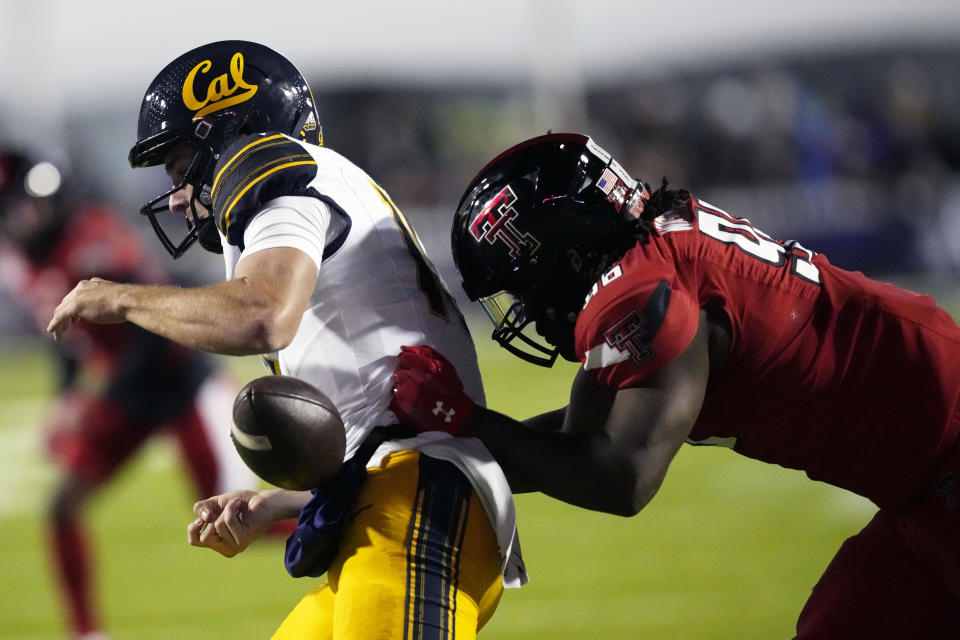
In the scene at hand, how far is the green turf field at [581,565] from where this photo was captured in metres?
5.08

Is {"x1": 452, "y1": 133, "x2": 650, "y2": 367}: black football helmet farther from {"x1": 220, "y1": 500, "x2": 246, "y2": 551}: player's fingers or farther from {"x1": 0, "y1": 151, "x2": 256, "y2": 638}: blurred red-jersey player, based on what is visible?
{"x1": 0, "y1": 151, "x2": 256, "y2": 638}: blurred red-jersey player

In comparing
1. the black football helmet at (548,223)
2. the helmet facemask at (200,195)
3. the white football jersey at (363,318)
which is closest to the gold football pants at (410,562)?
the white football jersey at (363,318)

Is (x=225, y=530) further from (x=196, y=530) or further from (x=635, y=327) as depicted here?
(x=635, y=327)

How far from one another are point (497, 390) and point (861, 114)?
883 cm

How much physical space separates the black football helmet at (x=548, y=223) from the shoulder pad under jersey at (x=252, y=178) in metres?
0.39

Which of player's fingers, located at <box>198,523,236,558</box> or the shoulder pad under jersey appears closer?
the shoulder pad under jersey

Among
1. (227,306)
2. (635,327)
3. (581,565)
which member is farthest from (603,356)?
(581,565)

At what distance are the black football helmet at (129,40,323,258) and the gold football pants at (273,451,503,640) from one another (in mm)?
803

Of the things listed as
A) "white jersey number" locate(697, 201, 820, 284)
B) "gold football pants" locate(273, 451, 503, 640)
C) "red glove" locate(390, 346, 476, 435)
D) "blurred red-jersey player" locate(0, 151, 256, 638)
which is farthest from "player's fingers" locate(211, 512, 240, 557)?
"blurred red-jersey player" locate(0, 151, 256, 638)

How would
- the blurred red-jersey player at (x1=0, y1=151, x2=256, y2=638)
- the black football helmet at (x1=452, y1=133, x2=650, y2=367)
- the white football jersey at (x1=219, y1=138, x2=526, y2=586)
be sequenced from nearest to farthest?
1. the white football jersey at (x1=219, y1=138, x2=526, y2=586)
2. the black football helmet at (x1=452, y1=133, x2=650, y2=367)
3. the blurred red-jersey player at (x1=0, y1=151, x2=256, y2=638)

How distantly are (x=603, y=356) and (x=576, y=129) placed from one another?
16133 millimetres

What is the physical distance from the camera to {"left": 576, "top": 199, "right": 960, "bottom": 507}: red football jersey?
98.3 inches

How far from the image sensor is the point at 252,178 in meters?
2.48

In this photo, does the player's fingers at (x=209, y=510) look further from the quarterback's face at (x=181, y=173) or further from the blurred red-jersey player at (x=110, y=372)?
the blurred red-jersey player at (x=110, y=372)
